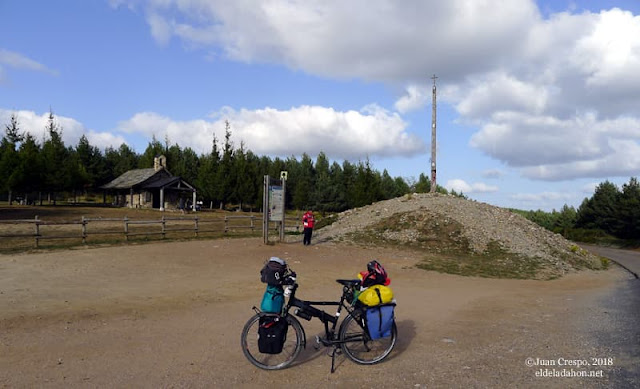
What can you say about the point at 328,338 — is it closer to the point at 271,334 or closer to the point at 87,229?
the point at 271,334

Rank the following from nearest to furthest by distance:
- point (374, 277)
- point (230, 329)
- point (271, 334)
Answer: point (271, 334) → point (374, 277) → point (230, 329)

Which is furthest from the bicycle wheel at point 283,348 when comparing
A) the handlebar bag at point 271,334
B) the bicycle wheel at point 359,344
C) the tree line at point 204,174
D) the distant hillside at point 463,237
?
the tree line at point 204,174

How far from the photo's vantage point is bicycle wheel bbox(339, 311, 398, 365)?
20.0 ft

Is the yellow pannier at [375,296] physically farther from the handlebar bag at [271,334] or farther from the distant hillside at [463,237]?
the distant hillside at [463,237]

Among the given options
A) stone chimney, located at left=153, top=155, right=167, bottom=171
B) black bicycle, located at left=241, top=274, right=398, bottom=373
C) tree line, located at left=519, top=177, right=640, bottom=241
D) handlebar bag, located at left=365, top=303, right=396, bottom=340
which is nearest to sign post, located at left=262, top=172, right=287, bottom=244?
black bicycle, located at left=241, top=274, right=398, bottom=373

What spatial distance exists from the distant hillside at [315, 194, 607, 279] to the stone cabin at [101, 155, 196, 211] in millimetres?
28946

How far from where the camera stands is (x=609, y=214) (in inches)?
2283

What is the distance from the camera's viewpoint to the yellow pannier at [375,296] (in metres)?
6.06

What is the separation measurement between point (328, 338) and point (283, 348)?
0.64 m

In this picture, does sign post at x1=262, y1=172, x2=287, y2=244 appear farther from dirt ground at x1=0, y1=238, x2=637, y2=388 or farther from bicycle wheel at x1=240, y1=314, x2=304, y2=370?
bicycle wheel at x1=240, y1=314, x2=304, y2=370

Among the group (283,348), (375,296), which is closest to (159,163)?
(283,348)

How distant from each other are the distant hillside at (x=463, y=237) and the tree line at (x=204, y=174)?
30.7m

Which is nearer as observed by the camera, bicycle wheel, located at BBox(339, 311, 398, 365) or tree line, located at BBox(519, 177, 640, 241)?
bicycle wheel, located at BBox(339, 311, 398, 365)

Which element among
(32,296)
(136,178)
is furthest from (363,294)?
(136,178)
